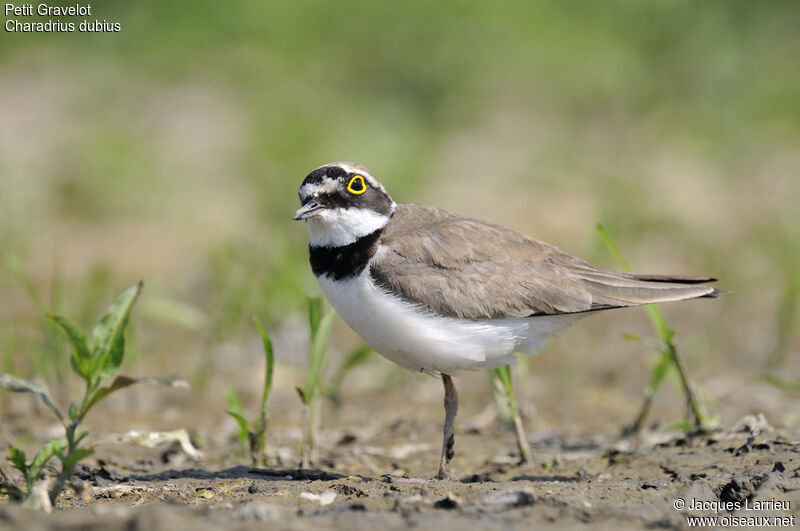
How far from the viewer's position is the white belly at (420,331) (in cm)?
488

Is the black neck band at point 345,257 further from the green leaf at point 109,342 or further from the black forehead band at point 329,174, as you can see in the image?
the green leaf at point 109,342

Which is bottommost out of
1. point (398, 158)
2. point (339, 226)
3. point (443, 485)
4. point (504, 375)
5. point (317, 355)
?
point (443, 485)

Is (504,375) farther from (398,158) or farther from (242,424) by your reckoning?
(398,158)

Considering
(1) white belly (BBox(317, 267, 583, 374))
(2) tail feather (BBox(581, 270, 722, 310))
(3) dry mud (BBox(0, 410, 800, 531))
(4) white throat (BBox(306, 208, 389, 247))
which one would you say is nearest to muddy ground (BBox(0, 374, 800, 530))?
(3) dry mud (BBox(0, 410, 800, 531))

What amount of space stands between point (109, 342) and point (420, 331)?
1.49 metres

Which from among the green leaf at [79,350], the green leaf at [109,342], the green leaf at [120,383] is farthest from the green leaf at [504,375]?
the green leaf at [79,350]

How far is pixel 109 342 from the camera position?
4445mm

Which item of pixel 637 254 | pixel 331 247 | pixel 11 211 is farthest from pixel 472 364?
pixel 11 211

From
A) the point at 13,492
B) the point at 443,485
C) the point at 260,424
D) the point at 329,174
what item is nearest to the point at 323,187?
the point at 329,174

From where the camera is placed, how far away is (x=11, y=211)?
10.3 meters

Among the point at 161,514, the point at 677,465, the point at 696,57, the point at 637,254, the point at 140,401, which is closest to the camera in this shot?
the point at 161,514


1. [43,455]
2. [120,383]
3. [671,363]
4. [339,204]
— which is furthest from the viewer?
[671,363]

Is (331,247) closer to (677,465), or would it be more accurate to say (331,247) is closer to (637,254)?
(677,465)

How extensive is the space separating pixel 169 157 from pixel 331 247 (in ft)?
26.4
